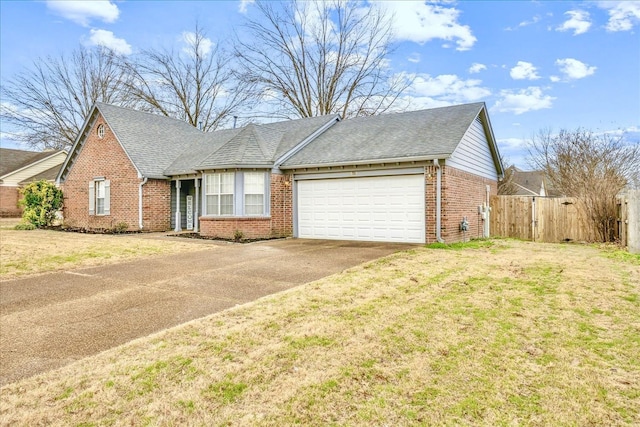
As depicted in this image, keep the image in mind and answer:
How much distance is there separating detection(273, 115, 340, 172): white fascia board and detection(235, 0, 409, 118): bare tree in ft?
39.8

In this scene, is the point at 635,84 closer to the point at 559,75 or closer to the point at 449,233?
the point at 559,75

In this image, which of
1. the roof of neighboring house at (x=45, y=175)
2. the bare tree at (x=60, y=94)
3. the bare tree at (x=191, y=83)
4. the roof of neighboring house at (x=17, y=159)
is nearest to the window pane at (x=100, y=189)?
the bare tree at (x=191, y=83)

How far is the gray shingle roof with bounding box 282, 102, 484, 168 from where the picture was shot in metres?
12.5

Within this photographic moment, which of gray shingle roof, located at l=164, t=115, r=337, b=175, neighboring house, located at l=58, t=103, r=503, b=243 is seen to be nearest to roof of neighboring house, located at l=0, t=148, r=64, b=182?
neighboring house, located at l=58, t=103, r=503, b=243

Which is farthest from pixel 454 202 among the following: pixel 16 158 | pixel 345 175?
pixel 16 158

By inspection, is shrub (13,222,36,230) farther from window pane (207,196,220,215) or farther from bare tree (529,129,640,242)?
bare tree (529,129,640,242)

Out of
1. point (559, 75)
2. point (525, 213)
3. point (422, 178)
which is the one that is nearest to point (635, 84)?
point (559, 75)

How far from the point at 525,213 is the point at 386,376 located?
565 inches

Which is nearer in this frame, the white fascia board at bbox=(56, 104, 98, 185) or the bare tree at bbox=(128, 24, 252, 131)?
the white fascia board at bbox=(56, 104, 98, 185)

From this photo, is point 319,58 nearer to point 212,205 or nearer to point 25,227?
point 212,205

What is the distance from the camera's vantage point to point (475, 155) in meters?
15.0

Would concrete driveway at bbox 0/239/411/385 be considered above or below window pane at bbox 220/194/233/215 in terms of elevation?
below

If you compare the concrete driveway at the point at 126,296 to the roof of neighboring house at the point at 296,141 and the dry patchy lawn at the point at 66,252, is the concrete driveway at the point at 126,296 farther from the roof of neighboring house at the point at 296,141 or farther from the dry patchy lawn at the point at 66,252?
the roof of neighboring house at the point at 296,141

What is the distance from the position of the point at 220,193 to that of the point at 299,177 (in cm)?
→ 309
